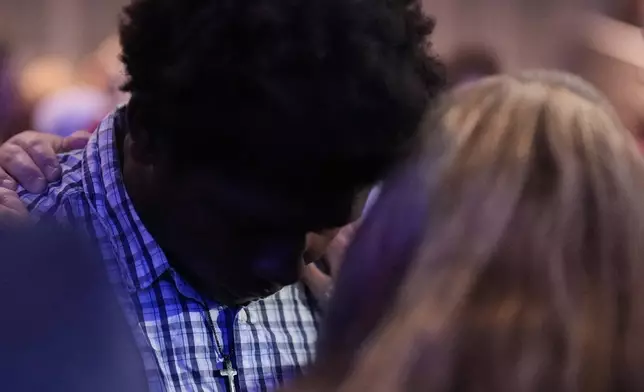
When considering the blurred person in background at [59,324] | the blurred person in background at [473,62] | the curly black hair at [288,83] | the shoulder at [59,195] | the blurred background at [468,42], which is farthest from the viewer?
the blurred background at [468,42]

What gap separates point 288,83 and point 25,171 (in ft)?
1.03

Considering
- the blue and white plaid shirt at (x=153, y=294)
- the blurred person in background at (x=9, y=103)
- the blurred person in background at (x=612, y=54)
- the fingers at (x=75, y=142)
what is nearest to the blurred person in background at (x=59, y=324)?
the blue and white plaid shirt at (x=153, y=294)

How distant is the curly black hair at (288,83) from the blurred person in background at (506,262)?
97 mm

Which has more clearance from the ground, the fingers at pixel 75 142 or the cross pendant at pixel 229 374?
the fingers at pixel 75 142

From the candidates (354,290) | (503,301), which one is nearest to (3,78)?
(354,290)

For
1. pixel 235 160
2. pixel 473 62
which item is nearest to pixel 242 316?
pixel 235 160

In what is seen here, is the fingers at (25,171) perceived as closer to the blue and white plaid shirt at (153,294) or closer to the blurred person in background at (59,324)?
the blue and white plaid shirt at (153,294)

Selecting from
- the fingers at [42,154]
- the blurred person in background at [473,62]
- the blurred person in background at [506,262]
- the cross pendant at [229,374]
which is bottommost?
the cross pendant at [229,374]

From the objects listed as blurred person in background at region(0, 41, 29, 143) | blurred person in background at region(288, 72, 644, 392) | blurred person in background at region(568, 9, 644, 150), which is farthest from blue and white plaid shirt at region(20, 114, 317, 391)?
blurred person in background at region(568, 9, 644, 150)

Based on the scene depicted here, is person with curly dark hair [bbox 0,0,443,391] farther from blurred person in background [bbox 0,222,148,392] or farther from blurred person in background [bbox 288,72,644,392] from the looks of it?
blurred person in background [bbox 0,222,148,392]

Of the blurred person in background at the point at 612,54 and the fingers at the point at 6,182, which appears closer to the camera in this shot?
the fingers at the point at 6,182

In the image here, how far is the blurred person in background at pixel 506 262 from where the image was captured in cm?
58

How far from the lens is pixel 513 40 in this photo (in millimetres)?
2730

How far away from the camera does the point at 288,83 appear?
768mm
